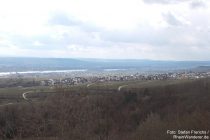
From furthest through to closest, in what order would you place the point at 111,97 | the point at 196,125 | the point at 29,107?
the point at 111,97
the point at 29,107
the point at 196,125

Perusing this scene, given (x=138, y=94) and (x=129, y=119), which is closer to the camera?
(x=129, y=119)

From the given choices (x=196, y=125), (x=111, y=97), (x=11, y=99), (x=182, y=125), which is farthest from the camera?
(x=11, y=99)

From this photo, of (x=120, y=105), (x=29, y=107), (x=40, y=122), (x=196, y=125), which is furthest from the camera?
(x=120, y=105)

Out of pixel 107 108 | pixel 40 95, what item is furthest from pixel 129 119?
pixel 40 95

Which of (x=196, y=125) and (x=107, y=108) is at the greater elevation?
(x=196, y=125)

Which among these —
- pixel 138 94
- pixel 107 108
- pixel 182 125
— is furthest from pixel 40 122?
pixel 182 125

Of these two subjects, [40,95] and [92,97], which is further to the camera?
[40,95]

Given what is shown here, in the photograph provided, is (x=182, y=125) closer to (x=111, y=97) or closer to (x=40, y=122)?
(x=40, y=122)

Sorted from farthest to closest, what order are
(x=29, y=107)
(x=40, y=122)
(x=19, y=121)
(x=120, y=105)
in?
(x=120, y=105) < (x=29, y=107) < (x=40, y=122) < (x=19, y=121)

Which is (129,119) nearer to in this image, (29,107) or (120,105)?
(120,105)
